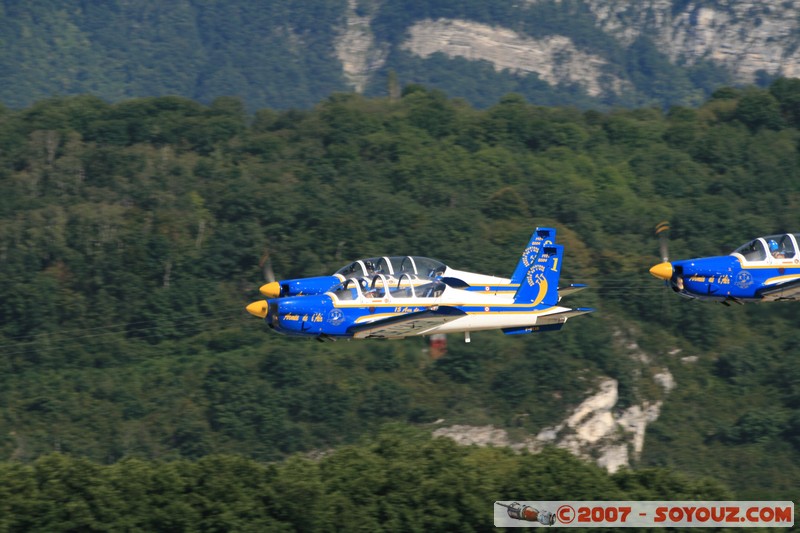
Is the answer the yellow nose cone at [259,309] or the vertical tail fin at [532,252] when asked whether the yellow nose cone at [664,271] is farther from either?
the yellow nose cone at [259,309]

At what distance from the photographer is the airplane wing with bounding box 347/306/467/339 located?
45.9 m

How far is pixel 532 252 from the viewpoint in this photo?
165 ft

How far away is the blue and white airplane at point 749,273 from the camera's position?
150 feet

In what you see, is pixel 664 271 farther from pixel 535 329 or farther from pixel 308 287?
pixel 308 287

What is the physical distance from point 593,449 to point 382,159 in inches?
1725

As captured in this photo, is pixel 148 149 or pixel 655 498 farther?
pixel 148 149

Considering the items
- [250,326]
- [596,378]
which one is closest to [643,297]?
[596,378]

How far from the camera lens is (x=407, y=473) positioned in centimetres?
4741

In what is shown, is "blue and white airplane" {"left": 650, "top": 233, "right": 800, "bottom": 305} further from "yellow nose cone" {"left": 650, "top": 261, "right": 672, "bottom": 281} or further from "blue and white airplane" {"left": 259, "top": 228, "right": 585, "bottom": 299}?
"blue and white airplane" {"left": 259, "top": 228, "right": 585, "bottom": 299}

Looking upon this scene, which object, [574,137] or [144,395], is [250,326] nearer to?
[144,395]

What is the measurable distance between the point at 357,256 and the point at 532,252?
45120 millimetres

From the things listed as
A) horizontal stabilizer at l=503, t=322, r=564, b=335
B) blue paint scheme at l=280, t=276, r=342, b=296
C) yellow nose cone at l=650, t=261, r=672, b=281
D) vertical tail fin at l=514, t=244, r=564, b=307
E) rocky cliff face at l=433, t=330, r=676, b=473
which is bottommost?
rocky cliff face at l=433, t=330, r=676, b=473

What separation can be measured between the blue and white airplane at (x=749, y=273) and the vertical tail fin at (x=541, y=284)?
168 inches

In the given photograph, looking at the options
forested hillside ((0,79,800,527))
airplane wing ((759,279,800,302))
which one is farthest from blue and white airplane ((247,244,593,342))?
forested hillside ((0,79,800,527))
